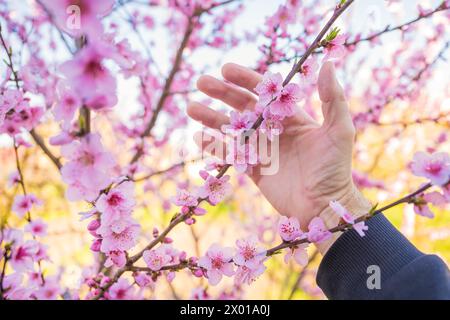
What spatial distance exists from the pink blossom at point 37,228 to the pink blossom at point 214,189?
1.09 meters

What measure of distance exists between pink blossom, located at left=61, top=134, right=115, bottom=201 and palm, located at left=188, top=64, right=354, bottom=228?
3.03ft

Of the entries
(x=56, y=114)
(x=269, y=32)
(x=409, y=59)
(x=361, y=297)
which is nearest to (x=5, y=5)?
(x=269, y=32)

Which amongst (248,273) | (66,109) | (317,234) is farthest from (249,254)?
(66,109)

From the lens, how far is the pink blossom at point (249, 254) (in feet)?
3.82

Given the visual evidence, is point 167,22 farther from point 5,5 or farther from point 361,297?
point 361,297

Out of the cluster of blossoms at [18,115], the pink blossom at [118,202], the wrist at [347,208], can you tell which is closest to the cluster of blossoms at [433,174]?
the wrist at [347,208]

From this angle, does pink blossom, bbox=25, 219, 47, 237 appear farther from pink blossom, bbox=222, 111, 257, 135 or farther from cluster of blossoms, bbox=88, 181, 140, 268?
pink blossom, bbox=222, 111, 257, 135

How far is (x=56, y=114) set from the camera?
818mm

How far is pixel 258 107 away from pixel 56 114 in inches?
25.9

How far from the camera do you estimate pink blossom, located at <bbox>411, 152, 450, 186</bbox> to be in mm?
939

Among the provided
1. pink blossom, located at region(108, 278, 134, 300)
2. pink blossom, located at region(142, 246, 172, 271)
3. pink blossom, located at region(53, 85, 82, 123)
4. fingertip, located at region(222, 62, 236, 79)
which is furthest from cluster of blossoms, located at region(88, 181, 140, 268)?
fingertip, located at region(222, 62, 236, 79)

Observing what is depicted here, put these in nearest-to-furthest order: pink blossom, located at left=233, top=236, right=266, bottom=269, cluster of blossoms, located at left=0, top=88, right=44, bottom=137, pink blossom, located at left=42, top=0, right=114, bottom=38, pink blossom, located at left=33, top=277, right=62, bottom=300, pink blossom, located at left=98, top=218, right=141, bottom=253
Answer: pink blossom, located at left=42, top=0, right=114, bottom=38, pink blossom, located at left=98, top=218, right=141, bottom=253, pink blossom, located at left=233, top=236, right=266, bottom=269, cluster of blossoms, located at left=0, top=88, right=44, bottom=137, pink blossom, located at left=33, top=277, right=62, bottom=300

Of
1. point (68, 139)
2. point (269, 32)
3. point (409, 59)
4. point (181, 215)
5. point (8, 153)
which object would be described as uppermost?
point (8, 153)

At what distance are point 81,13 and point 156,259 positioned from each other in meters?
0.82
